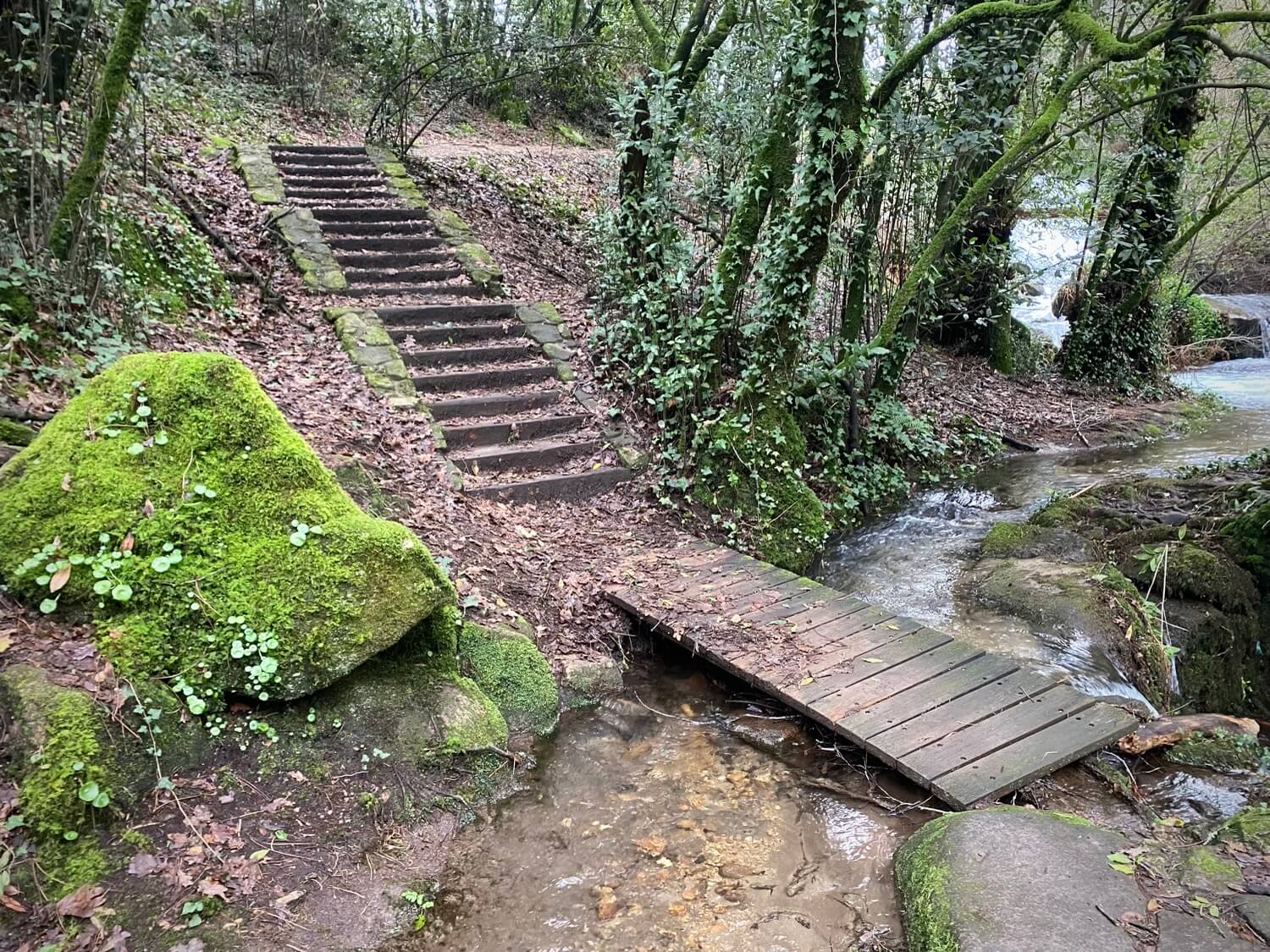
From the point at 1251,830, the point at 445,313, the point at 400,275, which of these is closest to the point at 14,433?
the point at 445,313

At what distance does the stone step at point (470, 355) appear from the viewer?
745 cm

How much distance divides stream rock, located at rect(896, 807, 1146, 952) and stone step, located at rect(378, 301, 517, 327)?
672 centimetres

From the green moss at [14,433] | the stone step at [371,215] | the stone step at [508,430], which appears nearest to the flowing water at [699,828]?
the stone step at [508,430]

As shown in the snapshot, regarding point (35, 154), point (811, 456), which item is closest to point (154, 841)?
point (35, 154)

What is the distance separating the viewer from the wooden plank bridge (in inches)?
142

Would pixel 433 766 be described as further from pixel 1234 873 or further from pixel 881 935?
pixel 1234 873

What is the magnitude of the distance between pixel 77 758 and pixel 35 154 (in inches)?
164

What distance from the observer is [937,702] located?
404cm

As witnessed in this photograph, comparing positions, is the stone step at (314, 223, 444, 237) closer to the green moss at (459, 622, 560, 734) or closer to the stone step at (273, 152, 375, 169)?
the stone step at (273, 152, 375, 169)

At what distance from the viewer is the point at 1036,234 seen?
46.1 ft

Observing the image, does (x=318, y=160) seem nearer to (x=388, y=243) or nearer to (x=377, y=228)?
(x=377, y=228)

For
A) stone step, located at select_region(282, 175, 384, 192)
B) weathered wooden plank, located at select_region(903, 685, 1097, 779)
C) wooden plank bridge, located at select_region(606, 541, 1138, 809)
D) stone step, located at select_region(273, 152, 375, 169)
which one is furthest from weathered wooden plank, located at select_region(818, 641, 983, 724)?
stone step, located at select_region(273, 152, 375, 169)

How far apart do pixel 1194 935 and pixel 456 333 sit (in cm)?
728

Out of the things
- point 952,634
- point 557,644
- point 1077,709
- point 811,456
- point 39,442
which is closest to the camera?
point 39,442
